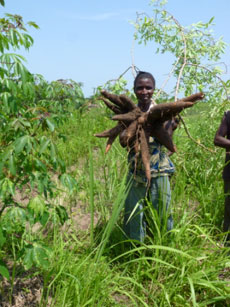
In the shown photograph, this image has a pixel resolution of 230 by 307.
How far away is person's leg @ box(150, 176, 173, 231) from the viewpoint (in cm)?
184

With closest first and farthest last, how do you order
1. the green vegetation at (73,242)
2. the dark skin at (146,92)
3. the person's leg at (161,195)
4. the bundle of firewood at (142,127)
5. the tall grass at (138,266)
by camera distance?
the green vegetation at (73,242)
the tall grass at (138,266)
the bundle of firewood at (142,127)
the dark skin at (146,92)
the person's leg at (161,195)

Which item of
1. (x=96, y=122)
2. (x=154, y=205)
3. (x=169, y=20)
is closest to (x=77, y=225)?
(x=154, y=205)

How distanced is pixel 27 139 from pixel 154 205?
1.04 meters

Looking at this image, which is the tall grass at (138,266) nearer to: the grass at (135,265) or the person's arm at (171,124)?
the grass at (135,265)

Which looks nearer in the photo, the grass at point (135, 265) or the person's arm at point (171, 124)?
the grass at point (135, 265)

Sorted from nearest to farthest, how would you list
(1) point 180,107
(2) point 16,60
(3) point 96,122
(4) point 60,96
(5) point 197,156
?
1. (2) point 16,60
2. (1) point 180,107
3. (5) point 197,156
4. (4) point 60,96
5. (3) point 96,122

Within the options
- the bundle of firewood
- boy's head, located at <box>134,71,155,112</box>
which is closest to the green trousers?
the bundle of firewood

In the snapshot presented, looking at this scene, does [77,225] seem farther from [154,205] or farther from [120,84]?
[120,84]

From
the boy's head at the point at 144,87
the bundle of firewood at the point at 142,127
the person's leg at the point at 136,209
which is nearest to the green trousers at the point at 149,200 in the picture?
the person's leg at the point at 136,209

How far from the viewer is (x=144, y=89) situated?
67.6 inches

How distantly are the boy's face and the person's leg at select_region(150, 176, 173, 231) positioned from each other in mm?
513

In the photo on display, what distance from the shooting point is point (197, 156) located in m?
3.19

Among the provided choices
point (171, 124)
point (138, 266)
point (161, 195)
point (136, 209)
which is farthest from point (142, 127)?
point (138, 266)

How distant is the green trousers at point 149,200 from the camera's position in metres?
1.86
